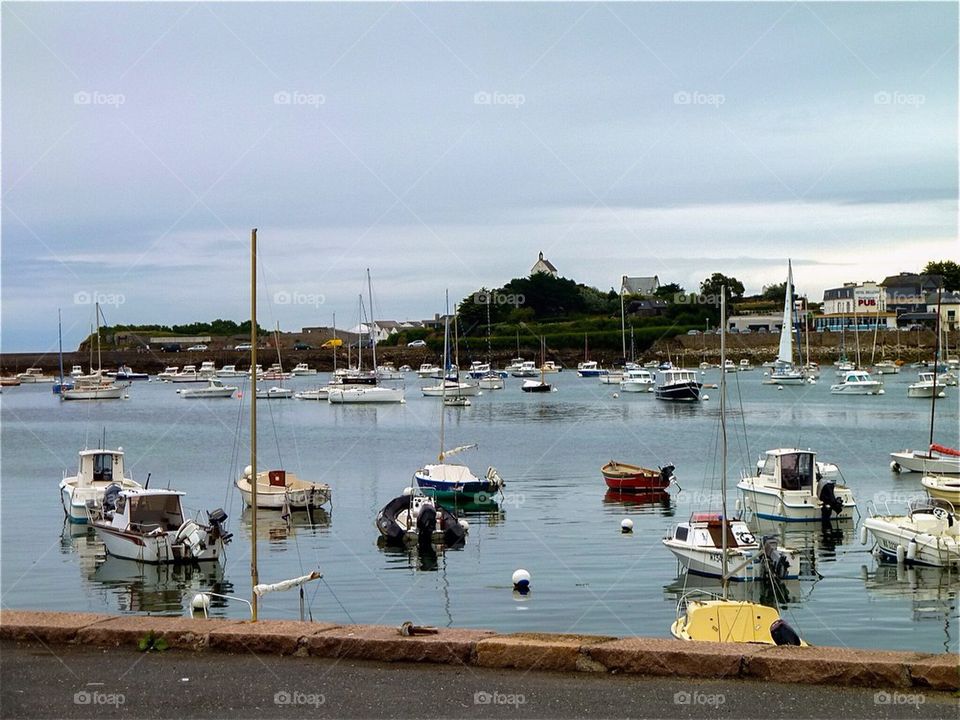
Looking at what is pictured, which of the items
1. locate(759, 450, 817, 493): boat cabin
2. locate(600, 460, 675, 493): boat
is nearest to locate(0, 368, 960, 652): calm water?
locate(600, 460, 675, 493): boat

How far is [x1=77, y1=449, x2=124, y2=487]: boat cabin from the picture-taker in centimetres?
4081

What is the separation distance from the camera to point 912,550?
1168 inches

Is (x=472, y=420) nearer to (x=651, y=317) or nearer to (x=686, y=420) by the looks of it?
(x=686, y=420)

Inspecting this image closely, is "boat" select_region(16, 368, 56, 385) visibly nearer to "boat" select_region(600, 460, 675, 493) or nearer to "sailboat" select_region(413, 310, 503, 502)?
"sailboat" select_region(413, 310, 503, 502)

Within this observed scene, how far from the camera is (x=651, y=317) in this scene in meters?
181

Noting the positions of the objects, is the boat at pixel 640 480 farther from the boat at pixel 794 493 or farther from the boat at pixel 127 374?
the boat at pixel 127 374

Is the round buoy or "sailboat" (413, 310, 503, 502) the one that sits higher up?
"sailboat" (413, 310, 503, 502)

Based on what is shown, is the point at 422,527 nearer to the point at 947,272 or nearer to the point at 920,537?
the point at 920,537

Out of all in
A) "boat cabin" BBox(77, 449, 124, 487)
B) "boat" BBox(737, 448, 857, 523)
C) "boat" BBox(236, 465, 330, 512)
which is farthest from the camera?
"boat" BBox(236, 465, 330, 512)

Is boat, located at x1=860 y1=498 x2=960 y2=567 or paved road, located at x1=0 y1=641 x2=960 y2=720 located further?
boat, located at x1=860 y1=498 x2=960 y2=567

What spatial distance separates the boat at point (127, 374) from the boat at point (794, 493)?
143 m

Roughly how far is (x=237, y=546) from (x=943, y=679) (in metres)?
28.2

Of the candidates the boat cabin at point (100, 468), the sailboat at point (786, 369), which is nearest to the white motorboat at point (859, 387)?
the sailboat at point (786, 369)

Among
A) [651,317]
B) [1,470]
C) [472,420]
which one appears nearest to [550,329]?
[651,317]
